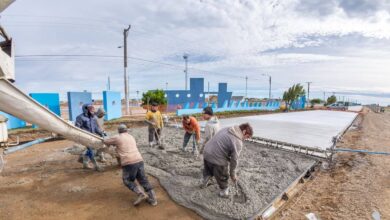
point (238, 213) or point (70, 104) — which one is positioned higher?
point (70, 104)

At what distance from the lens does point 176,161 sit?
17.0 ft

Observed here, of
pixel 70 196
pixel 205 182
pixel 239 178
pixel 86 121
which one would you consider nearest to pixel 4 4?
pixel 86 121

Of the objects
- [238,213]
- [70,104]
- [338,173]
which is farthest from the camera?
[70,104]

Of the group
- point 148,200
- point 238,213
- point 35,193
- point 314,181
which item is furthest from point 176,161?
point 314,181

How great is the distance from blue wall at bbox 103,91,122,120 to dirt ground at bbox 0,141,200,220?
353 inches

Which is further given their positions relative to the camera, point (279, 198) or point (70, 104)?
point (70, 104)

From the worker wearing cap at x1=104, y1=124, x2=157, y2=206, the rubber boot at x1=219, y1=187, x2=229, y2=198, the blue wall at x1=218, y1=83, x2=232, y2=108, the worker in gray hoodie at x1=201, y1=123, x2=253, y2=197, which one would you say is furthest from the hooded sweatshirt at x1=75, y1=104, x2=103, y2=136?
the blue wall at x1=218, y1=83, x2=232, y2=108

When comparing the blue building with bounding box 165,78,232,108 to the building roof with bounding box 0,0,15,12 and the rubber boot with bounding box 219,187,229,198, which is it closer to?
the rubber boot with bounding box 219,187,229,198

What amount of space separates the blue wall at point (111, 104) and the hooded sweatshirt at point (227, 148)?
476 inches

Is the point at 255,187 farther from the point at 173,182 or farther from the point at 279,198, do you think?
the point at 173,182

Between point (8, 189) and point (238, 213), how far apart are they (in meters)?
4.21

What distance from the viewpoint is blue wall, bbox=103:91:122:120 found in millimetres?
13766

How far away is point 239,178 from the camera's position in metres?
4.05

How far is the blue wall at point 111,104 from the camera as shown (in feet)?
45.2
